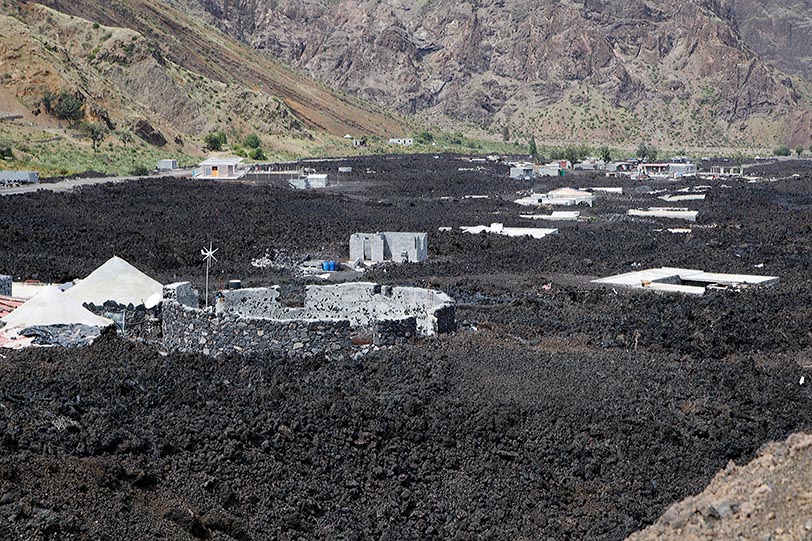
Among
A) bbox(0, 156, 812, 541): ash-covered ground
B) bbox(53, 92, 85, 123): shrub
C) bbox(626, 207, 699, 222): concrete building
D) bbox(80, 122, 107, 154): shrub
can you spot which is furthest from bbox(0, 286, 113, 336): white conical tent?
bbox(53, 92, 85, 123): shrub

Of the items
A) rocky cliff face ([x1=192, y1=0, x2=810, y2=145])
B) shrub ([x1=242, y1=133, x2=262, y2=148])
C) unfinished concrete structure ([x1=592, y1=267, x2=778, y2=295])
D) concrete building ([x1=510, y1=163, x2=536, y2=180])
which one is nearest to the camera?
unfinished concrete structure ([x1=592, y1=267, x2=778, y2=295])

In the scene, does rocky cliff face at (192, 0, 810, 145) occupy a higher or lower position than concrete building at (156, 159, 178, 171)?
higher

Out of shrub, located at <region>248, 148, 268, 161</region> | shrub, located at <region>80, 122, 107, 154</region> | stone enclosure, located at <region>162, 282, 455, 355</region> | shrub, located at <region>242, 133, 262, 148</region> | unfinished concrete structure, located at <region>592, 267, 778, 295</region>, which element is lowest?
unfinished concrete structure, located at <region>592, 267, 778, 295</region>

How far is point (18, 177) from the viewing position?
6091 cm

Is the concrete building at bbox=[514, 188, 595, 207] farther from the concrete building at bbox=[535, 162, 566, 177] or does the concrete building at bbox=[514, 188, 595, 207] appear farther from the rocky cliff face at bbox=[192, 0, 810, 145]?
the rocky cliff face at bbox=[192, 0, 810, 145]

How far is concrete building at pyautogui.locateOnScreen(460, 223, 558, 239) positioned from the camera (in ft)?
148

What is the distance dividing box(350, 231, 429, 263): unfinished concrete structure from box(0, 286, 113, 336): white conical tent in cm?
1514

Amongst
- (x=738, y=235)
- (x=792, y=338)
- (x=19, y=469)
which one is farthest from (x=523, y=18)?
(x=19, y=469)

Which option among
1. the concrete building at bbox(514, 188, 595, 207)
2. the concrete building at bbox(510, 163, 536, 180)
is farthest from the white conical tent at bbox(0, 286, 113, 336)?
the concrete building at bbox(510, 163, 536, 180)

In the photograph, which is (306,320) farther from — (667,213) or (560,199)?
(560,199)

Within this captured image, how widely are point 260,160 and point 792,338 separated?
77.0 meters

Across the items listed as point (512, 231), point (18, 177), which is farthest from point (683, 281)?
point (18, 177)

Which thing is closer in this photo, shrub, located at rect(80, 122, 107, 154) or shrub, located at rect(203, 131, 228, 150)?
shrub, located at rect(80, 122, 107, 154)

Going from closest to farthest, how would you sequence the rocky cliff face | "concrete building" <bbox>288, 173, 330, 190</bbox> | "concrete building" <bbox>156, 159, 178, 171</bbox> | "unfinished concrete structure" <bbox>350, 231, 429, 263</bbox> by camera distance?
1. "unfinished concrete structure" <bbox>350, 231, 429, 263</bbox>
2. "concrete building" <bbox>288, 173, 330, 190</bbox>
3. "concrete building" <bbox>156, 159, 178, 171</bbox>
4. the rocky cliff face
